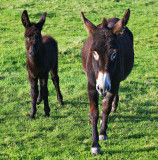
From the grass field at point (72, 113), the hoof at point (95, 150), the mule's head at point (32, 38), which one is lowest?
the grass field at point (72, 113)

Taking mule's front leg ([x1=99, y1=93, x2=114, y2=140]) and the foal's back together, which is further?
the foal's back

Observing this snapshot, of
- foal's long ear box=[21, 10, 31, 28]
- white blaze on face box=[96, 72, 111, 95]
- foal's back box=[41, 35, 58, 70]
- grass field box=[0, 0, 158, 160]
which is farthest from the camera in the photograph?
foal's back box=[41, 35, 58, 70]

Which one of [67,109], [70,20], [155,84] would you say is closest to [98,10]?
[70,20]

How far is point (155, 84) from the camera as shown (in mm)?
10078

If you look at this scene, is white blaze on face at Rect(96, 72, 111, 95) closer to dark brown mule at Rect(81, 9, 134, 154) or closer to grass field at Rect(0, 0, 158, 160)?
dark brown mule at Rect(81, 9, 134, 154)

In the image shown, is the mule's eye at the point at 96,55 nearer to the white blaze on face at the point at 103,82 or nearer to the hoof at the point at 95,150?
the white blaze on face at the point at 103,82

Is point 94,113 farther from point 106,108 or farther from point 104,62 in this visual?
point 104,62

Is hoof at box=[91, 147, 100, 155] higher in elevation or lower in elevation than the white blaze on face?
lower

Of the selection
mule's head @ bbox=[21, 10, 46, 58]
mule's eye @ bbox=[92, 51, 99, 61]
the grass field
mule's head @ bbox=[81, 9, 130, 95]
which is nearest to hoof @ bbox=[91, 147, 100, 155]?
the grass field

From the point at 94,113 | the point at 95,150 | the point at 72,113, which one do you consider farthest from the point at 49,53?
the point at 95,150

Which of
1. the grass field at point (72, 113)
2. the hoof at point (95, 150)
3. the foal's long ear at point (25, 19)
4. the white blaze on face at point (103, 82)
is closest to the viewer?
the white blaze on face at point (103, 82)

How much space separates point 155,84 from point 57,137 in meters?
4.92

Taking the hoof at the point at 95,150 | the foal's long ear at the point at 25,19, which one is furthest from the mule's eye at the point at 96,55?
the foal's long ear at the point at 25,19

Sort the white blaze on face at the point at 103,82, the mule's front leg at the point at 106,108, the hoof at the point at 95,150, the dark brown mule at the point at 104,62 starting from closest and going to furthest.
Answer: the white blaze on face at the point at 103,82 < the dark brown mule at the point at 104,62 < the hoof at the point at 95,150 < the mule's front leg at the point at 106,108
